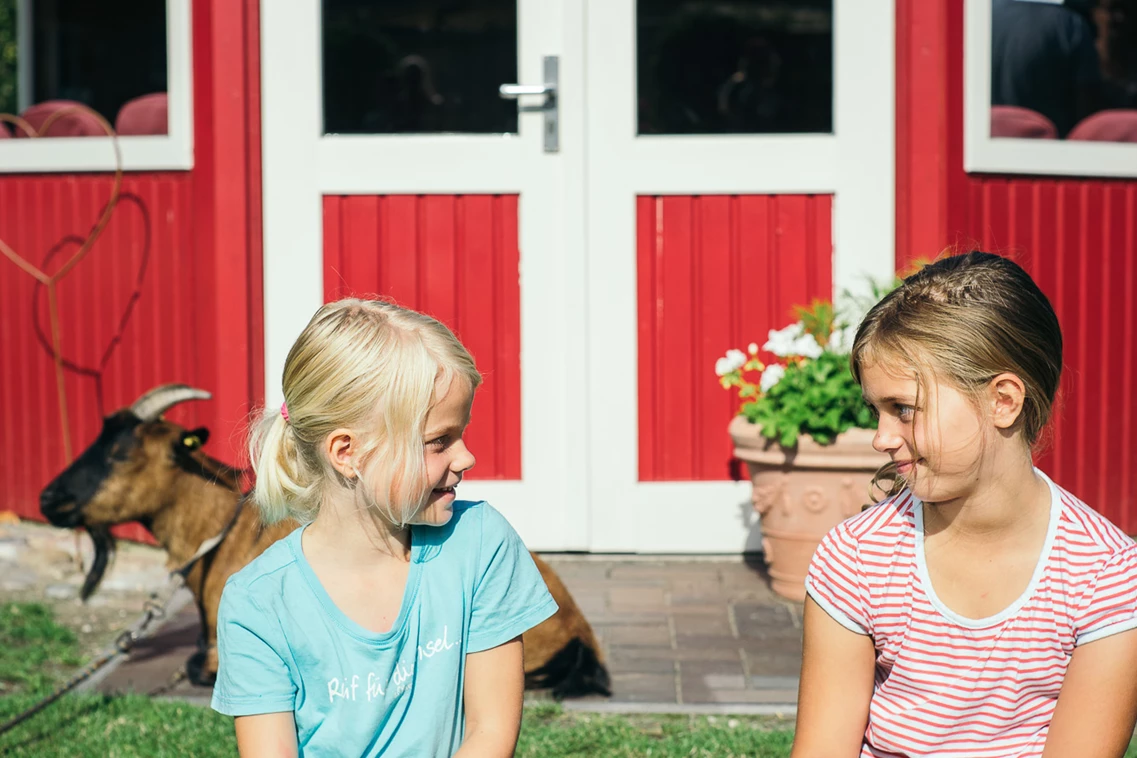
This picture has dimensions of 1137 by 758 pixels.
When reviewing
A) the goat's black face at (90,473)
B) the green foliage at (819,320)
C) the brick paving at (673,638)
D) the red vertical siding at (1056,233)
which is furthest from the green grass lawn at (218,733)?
the red vertical siding at (1056,233)

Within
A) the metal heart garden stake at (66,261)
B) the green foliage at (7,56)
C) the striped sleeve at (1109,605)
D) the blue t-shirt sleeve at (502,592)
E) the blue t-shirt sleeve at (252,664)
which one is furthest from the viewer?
the green foliage at (7,56)

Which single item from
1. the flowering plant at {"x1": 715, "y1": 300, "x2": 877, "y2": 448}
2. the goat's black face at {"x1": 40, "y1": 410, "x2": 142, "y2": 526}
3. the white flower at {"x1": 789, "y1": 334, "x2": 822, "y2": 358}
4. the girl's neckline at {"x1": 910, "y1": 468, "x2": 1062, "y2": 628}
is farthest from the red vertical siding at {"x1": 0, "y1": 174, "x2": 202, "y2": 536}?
the girl's neckline at {"x1": 910, "y1": 468, "x2": 1062, "y2": 628}

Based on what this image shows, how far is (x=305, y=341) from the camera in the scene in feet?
6.82

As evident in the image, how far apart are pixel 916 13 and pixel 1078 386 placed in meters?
1.63

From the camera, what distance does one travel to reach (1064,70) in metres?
5.50

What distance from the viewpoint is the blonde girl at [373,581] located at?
2.06 m

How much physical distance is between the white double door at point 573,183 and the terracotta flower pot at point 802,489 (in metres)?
0.65

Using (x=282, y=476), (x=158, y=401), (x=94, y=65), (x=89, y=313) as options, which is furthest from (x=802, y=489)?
(x=94, y=65)

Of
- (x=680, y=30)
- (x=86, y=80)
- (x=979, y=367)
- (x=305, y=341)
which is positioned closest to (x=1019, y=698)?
(x=979, y=367)

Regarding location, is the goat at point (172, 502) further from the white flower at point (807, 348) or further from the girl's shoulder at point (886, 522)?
the girl's shoulder at point (886, 522)

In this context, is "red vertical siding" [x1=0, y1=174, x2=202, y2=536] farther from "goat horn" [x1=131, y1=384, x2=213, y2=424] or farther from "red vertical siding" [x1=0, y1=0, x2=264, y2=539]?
"goat horn" [x1=131, y1=384, x2=213, y2=424]

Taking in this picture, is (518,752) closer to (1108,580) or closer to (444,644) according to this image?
(444,644)

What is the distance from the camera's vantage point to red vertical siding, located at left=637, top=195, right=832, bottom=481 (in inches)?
209

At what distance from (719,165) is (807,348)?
971mm
